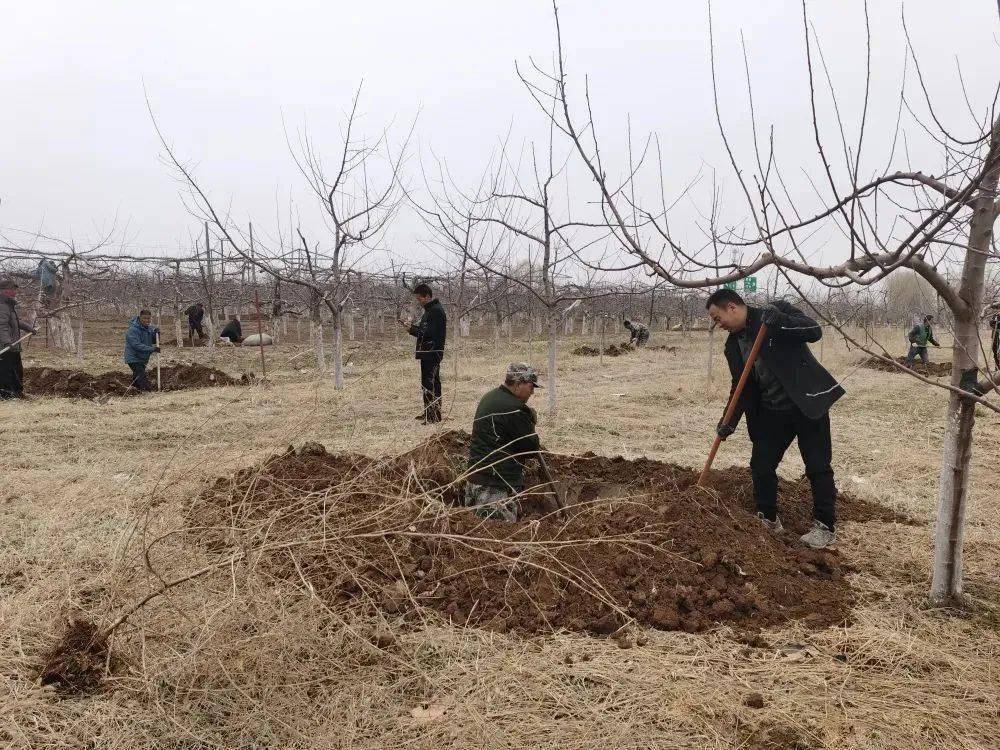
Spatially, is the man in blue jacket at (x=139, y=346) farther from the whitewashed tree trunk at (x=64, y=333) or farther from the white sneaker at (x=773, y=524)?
the whitewashed tree trunk at (x=64, y=333)

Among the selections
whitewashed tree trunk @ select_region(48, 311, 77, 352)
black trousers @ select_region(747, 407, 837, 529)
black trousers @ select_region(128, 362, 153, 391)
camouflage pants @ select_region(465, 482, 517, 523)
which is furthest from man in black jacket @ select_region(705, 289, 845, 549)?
whitewashed tree trunk @ select_region(48, 311, 77, 352)

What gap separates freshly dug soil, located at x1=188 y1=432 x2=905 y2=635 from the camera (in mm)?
2670

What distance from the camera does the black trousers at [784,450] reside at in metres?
3.53

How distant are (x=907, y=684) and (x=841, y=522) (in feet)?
6.19

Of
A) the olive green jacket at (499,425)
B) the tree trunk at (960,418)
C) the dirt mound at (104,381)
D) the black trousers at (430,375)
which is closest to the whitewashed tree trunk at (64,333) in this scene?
the dirt mound at (104,381)

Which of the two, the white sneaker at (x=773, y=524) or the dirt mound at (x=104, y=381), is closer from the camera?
the white sneaker at (x=773, y=524)

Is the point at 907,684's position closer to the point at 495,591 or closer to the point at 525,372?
the point at 495,591

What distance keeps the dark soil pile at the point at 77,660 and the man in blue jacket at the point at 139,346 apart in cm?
756

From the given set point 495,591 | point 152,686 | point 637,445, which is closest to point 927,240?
point 495,591

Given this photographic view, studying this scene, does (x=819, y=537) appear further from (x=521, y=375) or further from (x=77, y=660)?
(x=77, y=660)

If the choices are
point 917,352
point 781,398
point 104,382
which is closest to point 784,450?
point 781,398

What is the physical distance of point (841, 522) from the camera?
13.4 ft

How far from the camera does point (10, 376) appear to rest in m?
8.73

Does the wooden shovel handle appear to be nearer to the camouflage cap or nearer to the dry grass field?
the dry grass field
